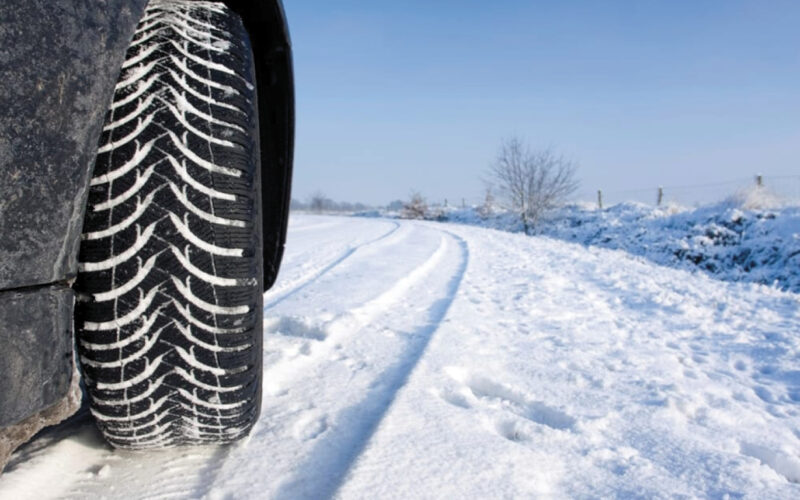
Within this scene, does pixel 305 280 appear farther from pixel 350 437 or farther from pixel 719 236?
pixel 719 236

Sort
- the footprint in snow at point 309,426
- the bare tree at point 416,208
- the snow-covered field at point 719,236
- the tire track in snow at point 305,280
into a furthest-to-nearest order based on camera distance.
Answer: the bare tree at point 416,208, the snow-covered field at point 719,236, the tire track in snow at point 305,280, the footprint in snow at point 309,426

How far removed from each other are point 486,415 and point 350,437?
401mm

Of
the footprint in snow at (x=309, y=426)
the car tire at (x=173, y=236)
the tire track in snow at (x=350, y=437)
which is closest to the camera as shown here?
the car tire at (x=173, y=236)

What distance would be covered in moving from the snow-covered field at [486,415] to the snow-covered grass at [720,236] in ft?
23.5

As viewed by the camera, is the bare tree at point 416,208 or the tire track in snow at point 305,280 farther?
the bare tree at point 416,208

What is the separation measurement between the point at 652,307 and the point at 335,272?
245 centimetres

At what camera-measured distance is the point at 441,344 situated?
193 cm

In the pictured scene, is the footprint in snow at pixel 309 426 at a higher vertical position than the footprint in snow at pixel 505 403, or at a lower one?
higher

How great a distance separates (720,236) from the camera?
11.7 metres

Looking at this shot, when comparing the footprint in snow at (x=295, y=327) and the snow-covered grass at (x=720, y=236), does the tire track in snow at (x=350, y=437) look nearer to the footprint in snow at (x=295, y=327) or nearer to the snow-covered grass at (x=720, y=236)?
the footprint in snow at (x=295, y=327)

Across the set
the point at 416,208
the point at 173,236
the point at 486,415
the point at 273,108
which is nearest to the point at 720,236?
the point at 486,415

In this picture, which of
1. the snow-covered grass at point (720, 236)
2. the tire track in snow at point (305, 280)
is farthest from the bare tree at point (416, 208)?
the tire track in snow at point (305, 280)

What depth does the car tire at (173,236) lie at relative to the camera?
845mm

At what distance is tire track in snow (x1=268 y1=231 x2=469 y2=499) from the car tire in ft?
0.76
